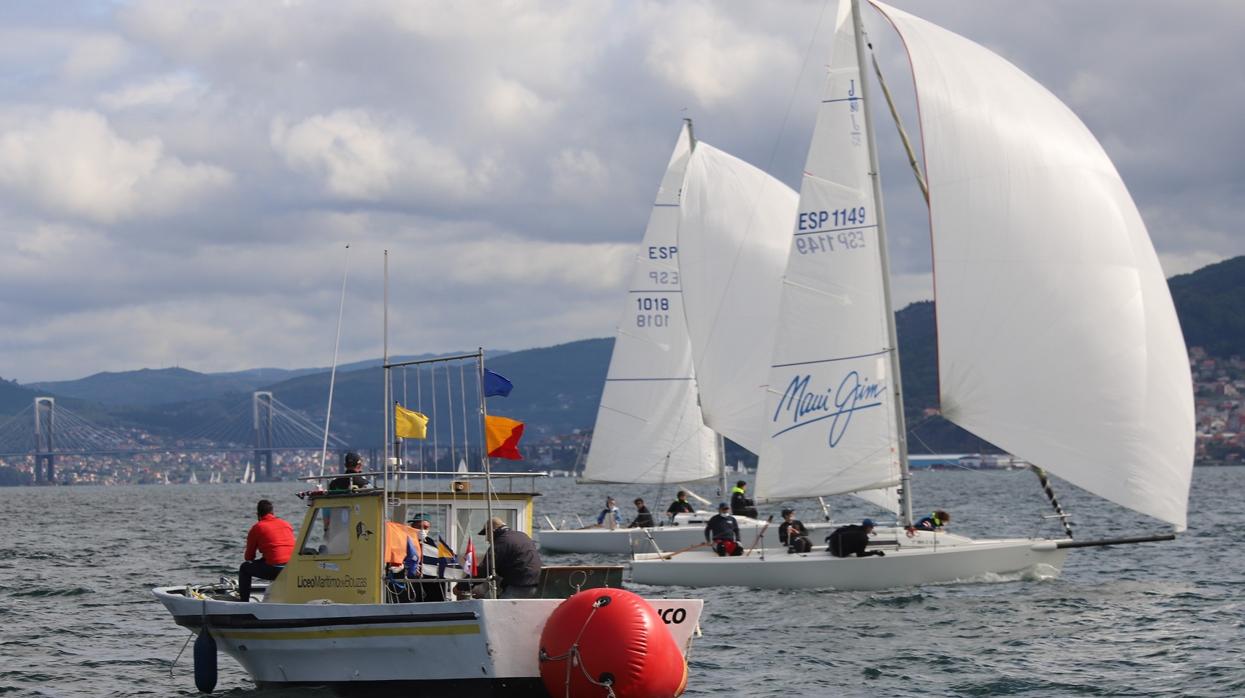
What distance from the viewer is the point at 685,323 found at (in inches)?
1757

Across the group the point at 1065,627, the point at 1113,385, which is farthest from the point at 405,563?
the point at 1113,385

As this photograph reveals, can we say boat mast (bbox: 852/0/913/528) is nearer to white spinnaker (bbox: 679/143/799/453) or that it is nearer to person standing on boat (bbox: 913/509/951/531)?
person standing on boat (bbox: 913/509/951/531)

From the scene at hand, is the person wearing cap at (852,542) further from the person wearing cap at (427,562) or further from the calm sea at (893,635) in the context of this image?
the person wearing cap at (427,562)

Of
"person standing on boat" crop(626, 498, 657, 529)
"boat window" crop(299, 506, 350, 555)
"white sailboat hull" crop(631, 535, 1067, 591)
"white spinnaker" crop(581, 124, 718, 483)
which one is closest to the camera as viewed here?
"boat window" crop(299, 506, 350, 555)

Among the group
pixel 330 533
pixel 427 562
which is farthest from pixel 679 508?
pixel 330 533

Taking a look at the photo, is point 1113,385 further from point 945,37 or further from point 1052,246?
point 945,37

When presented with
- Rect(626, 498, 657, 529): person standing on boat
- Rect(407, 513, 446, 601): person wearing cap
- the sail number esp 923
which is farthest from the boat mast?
Rect(407, 513, 446, 601): person wearing cap

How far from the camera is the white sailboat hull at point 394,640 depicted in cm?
1552

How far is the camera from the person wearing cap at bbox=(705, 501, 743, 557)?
2920 centimetres

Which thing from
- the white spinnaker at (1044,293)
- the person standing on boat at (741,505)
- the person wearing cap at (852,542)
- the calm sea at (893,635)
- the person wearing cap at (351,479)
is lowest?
the calm sea at (893,635)

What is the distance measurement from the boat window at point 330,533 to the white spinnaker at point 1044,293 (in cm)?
1312

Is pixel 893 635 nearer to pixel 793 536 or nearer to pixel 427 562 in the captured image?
pixel 793 536

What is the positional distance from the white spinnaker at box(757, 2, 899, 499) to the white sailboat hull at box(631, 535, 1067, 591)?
1.93 metres

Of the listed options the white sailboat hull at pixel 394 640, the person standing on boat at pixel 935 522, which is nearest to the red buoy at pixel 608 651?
the white sailboat hull at pixel 394 640
